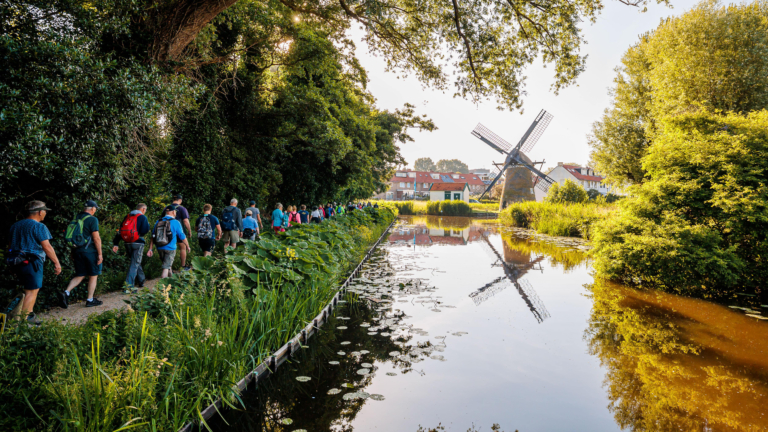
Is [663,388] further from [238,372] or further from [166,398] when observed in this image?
[166,398]

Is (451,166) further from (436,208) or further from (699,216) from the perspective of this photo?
(699,216)

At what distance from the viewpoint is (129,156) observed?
23.7ft

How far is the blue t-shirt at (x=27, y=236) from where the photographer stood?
15.4ft

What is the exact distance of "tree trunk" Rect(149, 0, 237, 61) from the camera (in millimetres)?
6727

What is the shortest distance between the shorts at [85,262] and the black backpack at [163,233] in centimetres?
132

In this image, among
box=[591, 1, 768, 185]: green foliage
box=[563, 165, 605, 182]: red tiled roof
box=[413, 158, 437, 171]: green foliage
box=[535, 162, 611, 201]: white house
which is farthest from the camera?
box=[413, 158, 437, 171]: green foliage

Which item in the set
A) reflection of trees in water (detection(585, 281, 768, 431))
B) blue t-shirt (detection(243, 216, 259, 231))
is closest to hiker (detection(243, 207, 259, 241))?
blue t-shirt (detection(243, 216, 259, 231))

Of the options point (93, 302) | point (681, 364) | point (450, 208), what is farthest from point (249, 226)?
point (450, 208)

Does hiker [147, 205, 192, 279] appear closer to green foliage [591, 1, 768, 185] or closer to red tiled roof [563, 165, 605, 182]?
green foliage [591, 1, 768, 185]

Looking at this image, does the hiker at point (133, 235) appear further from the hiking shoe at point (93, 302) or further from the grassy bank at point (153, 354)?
the grassy bank at point (153, 354)

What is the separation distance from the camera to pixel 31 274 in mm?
4773

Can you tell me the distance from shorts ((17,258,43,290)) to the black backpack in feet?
7.76

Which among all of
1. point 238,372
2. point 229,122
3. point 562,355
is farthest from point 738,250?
point 229,122

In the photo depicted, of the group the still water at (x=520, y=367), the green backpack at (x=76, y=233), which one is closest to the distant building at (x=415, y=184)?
the still water at (x=520, y=367)
